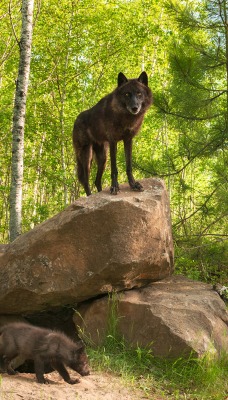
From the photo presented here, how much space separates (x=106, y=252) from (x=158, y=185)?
1.59 metres

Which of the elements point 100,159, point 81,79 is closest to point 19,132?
point 100,159

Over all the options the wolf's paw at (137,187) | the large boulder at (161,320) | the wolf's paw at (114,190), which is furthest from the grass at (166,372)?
the wolf's paw at (137,187)

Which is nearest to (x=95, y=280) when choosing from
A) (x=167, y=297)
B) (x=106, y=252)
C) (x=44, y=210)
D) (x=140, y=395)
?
(x=106, y=252)

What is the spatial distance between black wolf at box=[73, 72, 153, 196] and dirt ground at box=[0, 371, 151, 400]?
2.65 meters

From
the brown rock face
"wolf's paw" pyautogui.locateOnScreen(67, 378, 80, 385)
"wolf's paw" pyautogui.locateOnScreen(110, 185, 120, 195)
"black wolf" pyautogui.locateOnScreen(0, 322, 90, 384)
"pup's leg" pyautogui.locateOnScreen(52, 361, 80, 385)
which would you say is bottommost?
"wolf's paw" pyautogui.locateOnScreen(67, 378, 80, 385)

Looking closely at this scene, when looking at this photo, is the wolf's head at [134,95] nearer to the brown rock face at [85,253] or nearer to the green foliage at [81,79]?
the brown rock face at [85,253]

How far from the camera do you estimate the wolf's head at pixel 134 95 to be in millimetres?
6414

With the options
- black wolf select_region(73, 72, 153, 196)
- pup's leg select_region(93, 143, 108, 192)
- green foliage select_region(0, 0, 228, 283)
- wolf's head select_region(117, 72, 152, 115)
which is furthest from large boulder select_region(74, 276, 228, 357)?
wolf's head select_region(117, 72, 152, 115)

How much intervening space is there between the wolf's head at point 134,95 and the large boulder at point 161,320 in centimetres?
274

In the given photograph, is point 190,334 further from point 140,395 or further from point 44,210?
point 44,210

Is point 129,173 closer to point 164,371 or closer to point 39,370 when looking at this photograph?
point 164,371

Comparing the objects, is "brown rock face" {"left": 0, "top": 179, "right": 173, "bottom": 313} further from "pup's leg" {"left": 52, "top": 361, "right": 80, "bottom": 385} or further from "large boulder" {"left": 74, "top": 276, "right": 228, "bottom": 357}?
"pup's leg" {"left": 52, "top": 361, "right": 80, "bottom": 385}

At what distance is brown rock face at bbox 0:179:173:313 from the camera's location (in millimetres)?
5922

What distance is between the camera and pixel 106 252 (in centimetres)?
593
